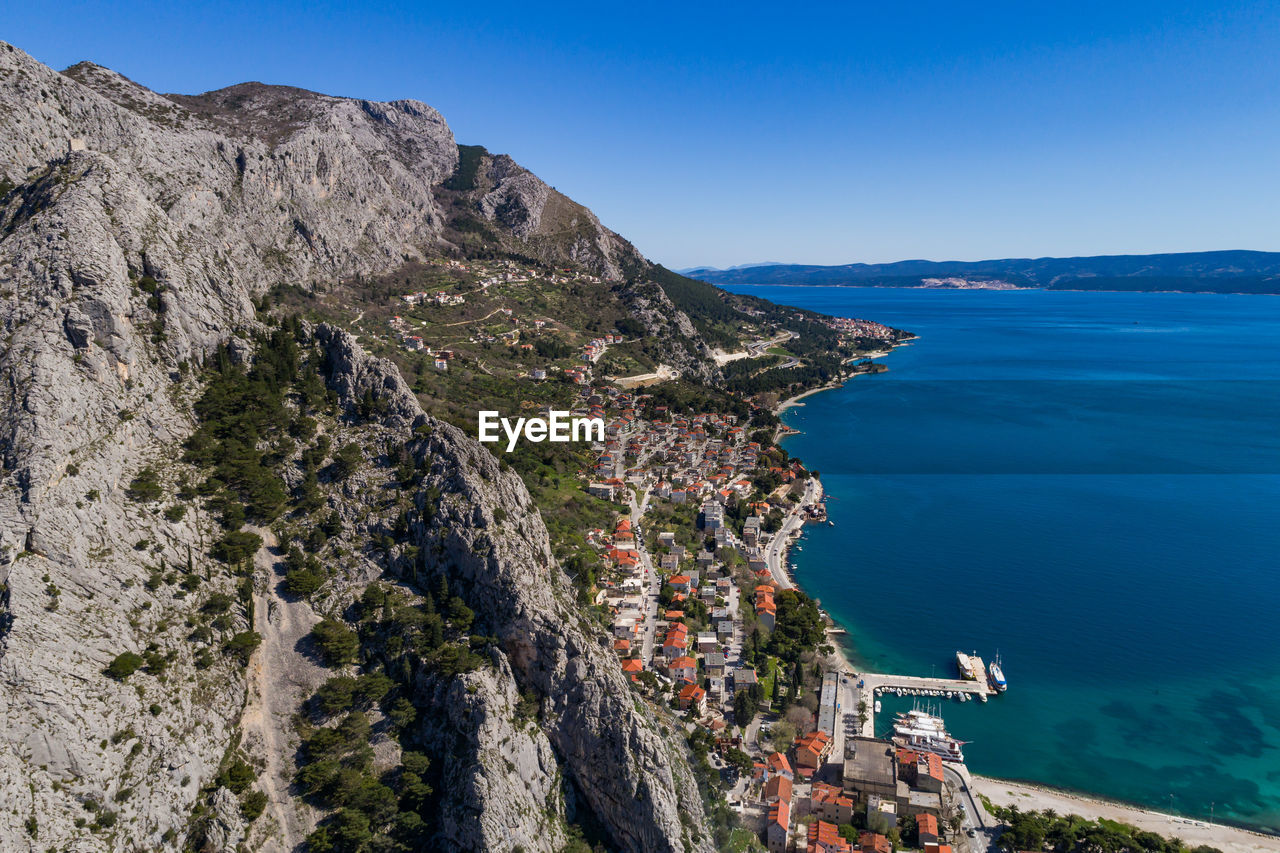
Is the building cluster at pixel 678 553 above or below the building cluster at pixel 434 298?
below

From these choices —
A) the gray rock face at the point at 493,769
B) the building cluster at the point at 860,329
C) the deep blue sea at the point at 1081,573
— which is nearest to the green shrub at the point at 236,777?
the gray rock face at the point at 493,769

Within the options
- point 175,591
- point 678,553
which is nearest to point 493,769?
point 175,591

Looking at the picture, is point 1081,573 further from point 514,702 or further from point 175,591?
point 175,591

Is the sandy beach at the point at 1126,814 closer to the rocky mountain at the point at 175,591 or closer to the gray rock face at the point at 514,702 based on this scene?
the gray rock face at the point at 514,702

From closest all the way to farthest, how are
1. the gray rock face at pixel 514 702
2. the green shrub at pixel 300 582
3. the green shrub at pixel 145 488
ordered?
the gray rock face at pixel 514 702 → the green shrub at pixel 145 488 → the green shrub at pixel 300 582

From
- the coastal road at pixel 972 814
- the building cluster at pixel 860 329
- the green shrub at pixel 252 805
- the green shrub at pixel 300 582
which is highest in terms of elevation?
the building cluster at pixel 860 329

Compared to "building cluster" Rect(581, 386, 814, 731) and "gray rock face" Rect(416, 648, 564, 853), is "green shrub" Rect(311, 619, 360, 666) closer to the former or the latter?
"gray rock face" Rect(416, 648, 564, 853)
